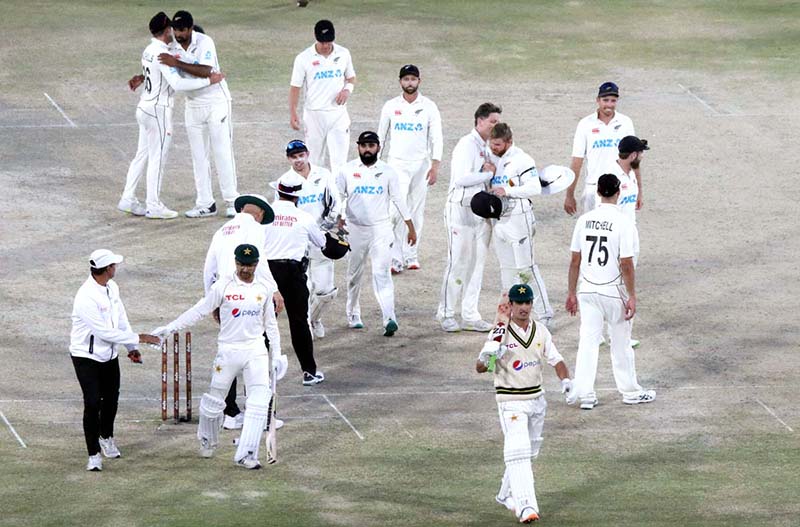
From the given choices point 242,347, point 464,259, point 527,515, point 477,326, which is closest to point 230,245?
point 242,347

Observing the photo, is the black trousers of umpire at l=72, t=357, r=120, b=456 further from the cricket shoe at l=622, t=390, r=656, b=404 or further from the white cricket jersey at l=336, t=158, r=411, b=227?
the cricket shoe at l=622, t=390, r=656, b=404

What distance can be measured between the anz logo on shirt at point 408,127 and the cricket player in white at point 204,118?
9.27ft

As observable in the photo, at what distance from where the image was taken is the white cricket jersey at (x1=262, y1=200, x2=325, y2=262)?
1545cm

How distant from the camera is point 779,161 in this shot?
75.5 feet

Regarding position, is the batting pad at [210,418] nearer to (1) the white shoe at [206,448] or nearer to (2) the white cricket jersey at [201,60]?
(1) the white shoe at [206,448]

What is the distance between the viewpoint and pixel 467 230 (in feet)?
55.8

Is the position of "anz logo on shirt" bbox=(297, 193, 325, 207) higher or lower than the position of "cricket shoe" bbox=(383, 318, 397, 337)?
higher

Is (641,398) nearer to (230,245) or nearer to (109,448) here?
(230,245)

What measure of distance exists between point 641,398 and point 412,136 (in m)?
4.68

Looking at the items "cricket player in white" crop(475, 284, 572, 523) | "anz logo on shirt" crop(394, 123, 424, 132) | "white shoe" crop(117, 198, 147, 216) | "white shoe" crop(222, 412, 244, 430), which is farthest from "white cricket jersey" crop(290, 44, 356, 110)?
"cricket player in white" crop(475, 284, 572, 523)

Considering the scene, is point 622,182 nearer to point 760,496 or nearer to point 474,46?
point 760,496

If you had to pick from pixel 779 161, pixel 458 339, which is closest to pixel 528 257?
pixel 458 339

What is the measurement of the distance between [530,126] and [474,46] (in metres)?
4.40

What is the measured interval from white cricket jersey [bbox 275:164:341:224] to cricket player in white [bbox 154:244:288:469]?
2.78 meters
